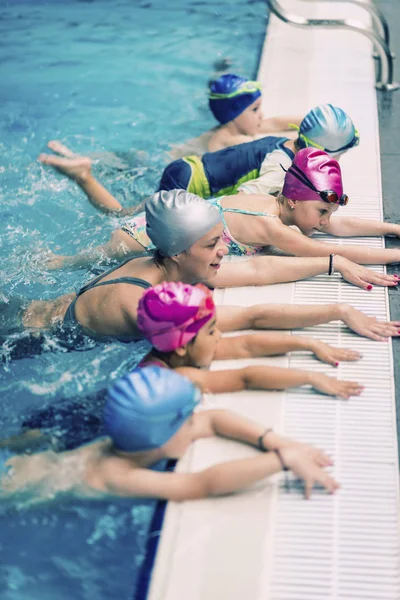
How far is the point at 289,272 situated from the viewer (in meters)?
5.33

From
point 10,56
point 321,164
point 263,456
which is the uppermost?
point 321,164

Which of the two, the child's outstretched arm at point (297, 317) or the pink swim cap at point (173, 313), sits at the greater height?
the pink swim cap at point (173, 313)

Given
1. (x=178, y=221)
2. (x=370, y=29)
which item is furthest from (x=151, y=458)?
(x=370, y=29)

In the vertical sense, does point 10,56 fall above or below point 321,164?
below

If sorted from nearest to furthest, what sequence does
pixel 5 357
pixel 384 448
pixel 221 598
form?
pixel 221 598, pixel 384 448, pixel 5 357

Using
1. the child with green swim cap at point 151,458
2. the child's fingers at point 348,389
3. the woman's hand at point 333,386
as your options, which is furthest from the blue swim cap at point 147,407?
the child's fingers at point 348,389

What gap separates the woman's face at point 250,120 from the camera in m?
7.26

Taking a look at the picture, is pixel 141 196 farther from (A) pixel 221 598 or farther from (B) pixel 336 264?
(A) pixel 221 598

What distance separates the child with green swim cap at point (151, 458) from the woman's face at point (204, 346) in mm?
333

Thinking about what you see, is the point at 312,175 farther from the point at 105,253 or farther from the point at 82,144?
the point at 82,144

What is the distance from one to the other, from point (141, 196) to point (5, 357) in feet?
9.16

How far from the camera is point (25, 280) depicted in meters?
6.00

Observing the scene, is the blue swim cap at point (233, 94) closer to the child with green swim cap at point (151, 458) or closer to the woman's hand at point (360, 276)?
the woman's hand at point (360, 276)

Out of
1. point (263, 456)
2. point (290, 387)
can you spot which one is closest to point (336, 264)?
point (290, 387)
